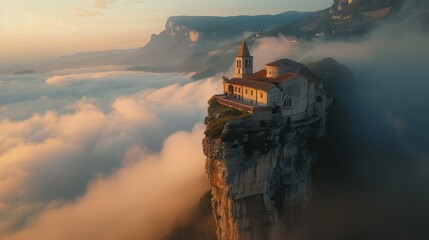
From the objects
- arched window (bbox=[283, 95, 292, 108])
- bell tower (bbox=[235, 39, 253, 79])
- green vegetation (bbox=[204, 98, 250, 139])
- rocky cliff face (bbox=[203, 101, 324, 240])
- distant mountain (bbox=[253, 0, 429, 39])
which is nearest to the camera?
rocky cliff face (bbox=[203, 101, 324, 240])

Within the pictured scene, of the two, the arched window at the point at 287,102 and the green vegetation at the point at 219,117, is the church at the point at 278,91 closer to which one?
the arched window at the point at 287,102

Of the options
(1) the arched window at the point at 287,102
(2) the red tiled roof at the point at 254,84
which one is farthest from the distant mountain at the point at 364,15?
(1) the arched window at the point at 287,102

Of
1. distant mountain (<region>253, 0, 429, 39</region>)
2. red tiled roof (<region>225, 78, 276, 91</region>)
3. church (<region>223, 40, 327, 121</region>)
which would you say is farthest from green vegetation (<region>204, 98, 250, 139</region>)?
distant mountain (<region>253, 0, 429, 39</region>)

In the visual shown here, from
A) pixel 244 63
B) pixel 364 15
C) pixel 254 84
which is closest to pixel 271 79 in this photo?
pixel 254 84

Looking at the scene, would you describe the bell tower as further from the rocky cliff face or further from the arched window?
the arched window

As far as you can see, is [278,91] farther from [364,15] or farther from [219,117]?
[364,15]

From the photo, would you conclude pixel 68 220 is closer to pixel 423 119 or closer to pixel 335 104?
pixel 335 104
